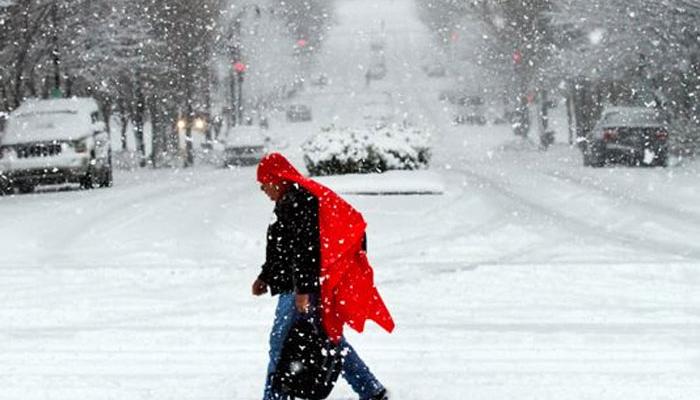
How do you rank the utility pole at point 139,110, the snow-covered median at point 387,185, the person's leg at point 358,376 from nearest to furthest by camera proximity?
the person's leg at point 358,376
the snow-covered median at point 387,185
the utility pole at point 139,110

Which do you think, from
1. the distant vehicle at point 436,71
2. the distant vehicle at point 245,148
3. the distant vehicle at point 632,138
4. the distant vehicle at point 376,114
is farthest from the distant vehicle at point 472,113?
the distant vehicle at point 632,138

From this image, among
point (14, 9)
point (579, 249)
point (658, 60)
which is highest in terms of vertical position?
point (14, 9)

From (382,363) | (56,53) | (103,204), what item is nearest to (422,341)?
(382,363)

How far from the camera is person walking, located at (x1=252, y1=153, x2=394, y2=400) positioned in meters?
5.00

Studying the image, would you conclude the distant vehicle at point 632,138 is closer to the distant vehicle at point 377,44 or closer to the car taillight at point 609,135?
the car taillight at point 609,135

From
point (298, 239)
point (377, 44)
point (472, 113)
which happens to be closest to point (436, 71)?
point (377, 44)

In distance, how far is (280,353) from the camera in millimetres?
5152

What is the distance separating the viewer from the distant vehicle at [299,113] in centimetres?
7362

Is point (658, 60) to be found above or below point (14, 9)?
below

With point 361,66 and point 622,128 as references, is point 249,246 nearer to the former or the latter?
point 622,128

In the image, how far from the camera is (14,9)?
3033 centimetres

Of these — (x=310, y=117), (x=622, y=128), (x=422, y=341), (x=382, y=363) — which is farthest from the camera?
(x=310, y=117)

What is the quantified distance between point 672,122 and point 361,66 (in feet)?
234

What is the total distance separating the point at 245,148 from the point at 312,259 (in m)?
35.8
